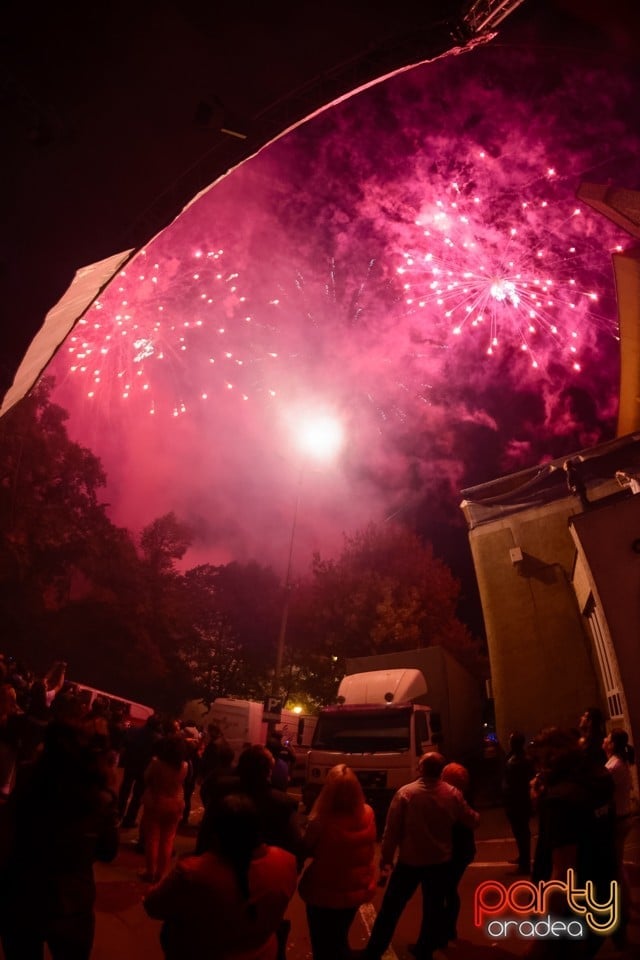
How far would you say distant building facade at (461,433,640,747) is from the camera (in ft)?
55.2

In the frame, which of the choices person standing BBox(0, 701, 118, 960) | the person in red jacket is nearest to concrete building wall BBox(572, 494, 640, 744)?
the person in red jacket

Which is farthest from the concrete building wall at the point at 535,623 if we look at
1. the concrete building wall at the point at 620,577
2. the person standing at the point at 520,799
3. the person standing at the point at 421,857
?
the person standing at the point at 421,857

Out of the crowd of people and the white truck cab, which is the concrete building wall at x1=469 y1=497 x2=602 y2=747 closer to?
the white truck cab

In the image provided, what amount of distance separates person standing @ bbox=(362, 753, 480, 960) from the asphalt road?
67cm

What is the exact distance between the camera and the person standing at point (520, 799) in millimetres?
7781

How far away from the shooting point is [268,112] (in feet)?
34.4

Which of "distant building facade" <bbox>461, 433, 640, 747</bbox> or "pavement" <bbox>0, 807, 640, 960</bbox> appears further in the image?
"distant building facade" <bbox>461, 433, 640, 747</bbox>

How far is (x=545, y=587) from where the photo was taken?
18.6 m

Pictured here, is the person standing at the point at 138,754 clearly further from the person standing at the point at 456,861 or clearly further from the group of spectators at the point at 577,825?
the group of spectators at the point at 577,825

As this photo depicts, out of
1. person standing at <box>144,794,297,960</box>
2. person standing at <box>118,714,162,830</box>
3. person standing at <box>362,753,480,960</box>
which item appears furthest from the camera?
person standing at <box>118,714,162,830</box>

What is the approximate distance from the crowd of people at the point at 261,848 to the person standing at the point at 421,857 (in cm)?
1

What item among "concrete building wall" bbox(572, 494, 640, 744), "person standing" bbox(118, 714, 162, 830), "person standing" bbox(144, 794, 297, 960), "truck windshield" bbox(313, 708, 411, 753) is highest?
"concrete building wall" bbox(572, 494, 640, 744)

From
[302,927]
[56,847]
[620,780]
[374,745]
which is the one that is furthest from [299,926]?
[374,745]

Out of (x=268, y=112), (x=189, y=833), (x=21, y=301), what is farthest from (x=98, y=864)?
(x=268, y=112)
